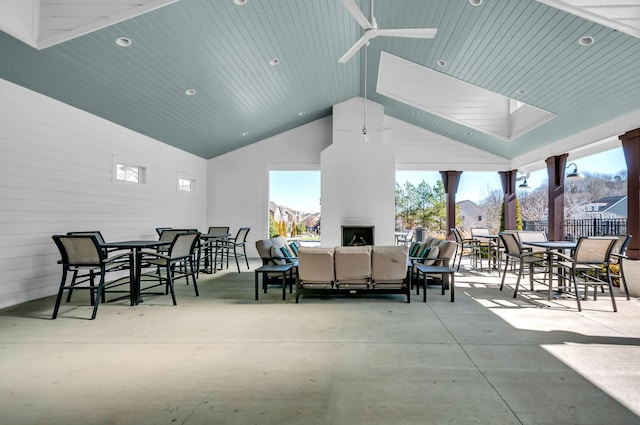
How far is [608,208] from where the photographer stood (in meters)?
11.3

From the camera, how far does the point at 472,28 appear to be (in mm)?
4621

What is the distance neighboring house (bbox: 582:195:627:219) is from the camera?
35.9 ft

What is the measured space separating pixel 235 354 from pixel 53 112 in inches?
176

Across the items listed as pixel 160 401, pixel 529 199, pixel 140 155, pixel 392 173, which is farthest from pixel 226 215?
pixel 529 199

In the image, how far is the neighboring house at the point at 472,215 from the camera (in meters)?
15.1

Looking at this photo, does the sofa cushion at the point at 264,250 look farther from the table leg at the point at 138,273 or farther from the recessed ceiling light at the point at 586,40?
the recessed ceiling light at the point at 586,40

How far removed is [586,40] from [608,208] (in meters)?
10.3

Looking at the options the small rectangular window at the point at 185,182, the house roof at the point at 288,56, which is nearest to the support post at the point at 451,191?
the house roof at the point at 288,56

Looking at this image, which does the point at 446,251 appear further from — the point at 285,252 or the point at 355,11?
the point at 355,11

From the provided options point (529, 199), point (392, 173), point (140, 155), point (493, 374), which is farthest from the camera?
point (529, 199)

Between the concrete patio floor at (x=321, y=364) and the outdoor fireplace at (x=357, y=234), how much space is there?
4171 millimetres

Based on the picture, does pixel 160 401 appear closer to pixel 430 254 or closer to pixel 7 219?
pixel 7 219

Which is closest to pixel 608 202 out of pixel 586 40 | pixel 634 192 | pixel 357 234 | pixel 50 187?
pixel 634 192

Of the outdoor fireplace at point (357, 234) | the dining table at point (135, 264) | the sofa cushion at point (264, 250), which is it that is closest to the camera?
the dining table at point (135, 264)
